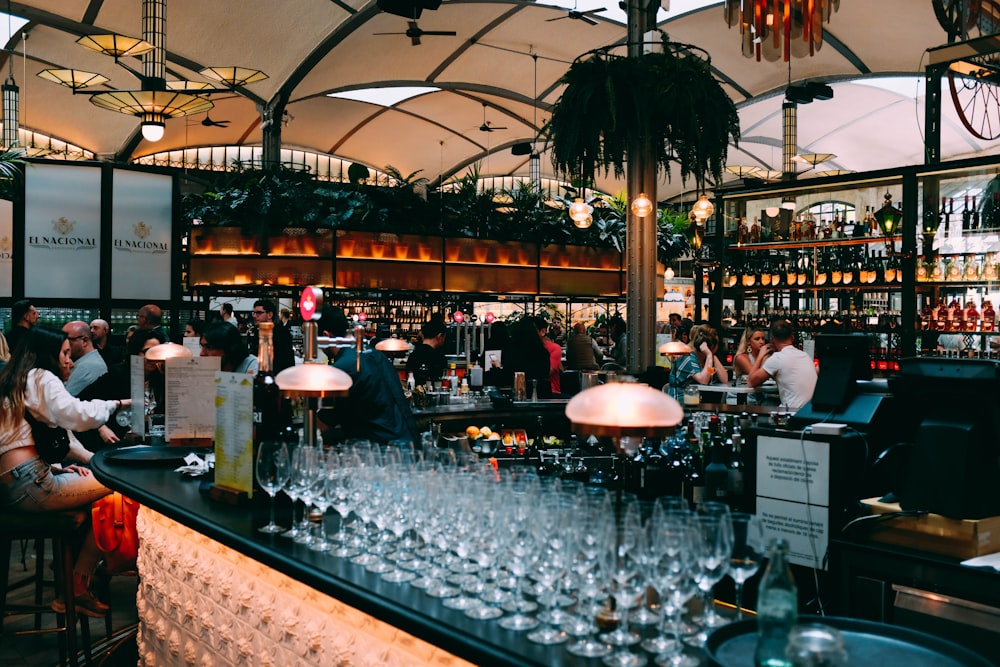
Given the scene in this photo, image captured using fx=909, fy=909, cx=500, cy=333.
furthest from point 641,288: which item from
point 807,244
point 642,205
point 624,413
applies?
point 624,413

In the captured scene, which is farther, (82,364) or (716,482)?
(82,364)

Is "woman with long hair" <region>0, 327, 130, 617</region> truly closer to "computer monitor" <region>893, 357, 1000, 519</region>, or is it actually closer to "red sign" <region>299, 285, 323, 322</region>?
"red sign" <region>299, 285, 323, 322</region>

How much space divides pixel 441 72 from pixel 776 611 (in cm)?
2028

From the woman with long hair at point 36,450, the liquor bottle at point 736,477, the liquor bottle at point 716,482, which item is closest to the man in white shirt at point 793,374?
the liquor bottle at point 736,477

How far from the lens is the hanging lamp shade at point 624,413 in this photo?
2.01 metres

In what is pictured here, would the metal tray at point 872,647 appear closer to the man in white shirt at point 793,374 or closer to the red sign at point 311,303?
the red sign at point 311,303

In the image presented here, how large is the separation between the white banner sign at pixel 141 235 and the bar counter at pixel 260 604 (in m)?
8.98

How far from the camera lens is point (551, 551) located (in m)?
1.91

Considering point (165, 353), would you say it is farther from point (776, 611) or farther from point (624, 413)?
point (776, 611)

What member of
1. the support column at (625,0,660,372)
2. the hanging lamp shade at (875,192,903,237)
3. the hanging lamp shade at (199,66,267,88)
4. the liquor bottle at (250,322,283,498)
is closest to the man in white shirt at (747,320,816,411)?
the support column at (625,0,660,372)

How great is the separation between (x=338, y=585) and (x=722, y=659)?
96 centimetres

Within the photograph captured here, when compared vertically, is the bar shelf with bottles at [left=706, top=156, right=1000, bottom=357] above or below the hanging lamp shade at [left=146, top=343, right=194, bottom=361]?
above

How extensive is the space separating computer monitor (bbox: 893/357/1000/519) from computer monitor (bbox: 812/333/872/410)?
0.57 meters

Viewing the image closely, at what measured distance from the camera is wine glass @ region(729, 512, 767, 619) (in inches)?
73.6
